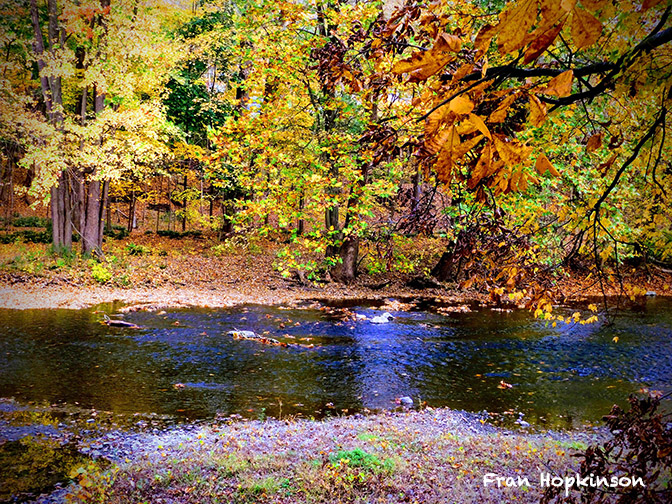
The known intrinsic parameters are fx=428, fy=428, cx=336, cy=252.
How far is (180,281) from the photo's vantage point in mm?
16891

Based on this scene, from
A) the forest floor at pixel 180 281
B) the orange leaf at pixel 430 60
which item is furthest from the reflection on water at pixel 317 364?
the orange leaf at pixel 430 60

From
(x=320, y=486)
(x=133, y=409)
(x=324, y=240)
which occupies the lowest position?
(x=133, y=409)

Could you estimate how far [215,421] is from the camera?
6363 mm

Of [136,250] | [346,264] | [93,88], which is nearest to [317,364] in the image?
[346,264]

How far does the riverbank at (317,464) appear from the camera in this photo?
400 centimetres

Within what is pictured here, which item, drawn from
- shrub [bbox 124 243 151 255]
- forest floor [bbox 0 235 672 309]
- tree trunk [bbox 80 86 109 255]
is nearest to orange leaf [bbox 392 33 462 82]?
forest floor [bbox 0 235 672 309]

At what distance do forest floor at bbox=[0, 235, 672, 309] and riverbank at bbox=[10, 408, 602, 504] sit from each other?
25.8 ft

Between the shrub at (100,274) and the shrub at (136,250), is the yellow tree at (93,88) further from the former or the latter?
the shrub at (136,250)

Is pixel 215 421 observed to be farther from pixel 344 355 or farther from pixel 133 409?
pixel 344 355

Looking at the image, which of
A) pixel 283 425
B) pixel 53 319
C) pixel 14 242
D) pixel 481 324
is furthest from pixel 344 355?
pixel 14 242

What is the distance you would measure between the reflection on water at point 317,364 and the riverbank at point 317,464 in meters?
1.06

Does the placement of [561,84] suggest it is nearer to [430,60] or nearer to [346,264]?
[430,60]

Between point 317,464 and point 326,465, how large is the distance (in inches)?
4.1

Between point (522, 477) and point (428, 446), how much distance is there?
3.85 ft
